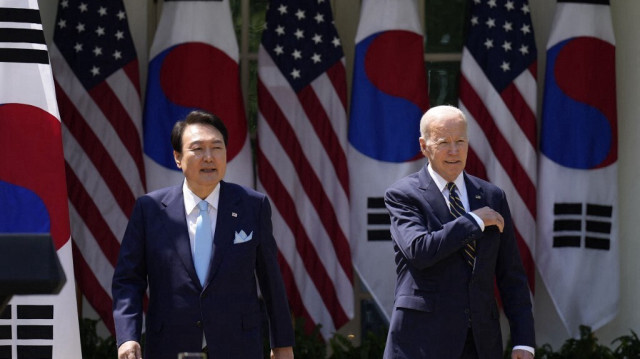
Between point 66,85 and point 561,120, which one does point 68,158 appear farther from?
point 561,120

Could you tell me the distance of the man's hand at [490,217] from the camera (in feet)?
14.3

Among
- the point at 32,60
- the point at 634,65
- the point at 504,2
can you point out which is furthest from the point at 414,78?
the point at 32,60

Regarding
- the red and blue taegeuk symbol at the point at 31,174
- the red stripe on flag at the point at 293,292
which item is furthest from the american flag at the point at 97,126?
the red and blue taegeuk symbol at the point at 31,174

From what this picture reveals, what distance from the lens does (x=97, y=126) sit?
7.49 m

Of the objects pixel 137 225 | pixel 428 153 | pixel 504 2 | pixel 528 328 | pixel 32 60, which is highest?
pixel 504 2

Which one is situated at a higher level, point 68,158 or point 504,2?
point 504,2

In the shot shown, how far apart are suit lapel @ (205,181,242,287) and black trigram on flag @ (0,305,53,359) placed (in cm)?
151

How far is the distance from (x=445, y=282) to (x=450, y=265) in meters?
0.07

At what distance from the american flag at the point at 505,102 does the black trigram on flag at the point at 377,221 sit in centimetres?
67

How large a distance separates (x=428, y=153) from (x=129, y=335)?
4.73 feet

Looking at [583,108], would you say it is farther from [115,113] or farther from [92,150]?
[92,150]

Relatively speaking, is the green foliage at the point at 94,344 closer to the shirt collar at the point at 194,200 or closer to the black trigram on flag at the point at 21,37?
the black trigram on flag at the point at 21,37

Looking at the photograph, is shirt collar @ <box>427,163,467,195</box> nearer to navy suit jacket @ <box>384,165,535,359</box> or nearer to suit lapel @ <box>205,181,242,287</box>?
navy suit jacket @ <box>384,165,535,359</box>

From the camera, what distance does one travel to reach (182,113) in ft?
24.3
